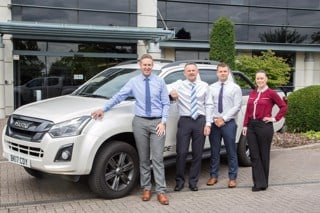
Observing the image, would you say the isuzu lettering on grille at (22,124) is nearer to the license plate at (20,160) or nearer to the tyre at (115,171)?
the license plate at (20,160)

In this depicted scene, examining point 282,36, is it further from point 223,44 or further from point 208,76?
point 208,76

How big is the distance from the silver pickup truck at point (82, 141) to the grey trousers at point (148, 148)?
0.24 meters

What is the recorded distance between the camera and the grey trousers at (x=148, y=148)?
19.9ft

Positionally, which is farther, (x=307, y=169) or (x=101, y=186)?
(x=307, y=169)

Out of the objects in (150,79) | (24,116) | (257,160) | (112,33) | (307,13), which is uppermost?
(307,13)

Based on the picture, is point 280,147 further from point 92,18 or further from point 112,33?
point 92,18

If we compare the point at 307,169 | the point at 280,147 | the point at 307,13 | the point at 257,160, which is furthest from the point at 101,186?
the point at 307,13

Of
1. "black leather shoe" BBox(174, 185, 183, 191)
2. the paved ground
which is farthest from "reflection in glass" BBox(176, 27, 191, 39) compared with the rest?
"black leather shoe" BBox(174, 185, 183, 191)

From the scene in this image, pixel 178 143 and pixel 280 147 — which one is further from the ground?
pixel 178 143

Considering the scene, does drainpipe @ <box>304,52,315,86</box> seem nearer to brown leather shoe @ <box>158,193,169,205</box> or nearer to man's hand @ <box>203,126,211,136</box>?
man's hand @ <box>203,126,211,136</box>

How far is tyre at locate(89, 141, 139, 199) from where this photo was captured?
6006 mm

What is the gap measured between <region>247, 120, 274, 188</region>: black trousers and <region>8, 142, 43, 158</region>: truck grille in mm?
3150

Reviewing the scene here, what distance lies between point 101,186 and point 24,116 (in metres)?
1.44

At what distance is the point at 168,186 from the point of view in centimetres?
707
